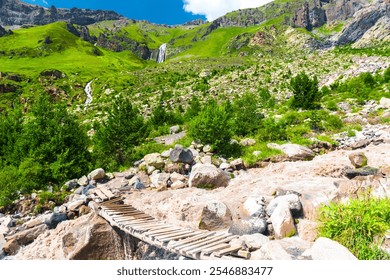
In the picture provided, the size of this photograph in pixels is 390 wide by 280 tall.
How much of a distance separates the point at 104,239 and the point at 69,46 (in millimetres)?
188568

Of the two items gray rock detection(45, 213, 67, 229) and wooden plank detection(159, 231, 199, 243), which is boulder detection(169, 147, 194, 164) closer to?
gray rock detection(45, 213, 67, 229)

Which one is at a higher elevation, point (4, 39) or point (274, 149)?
point (4, 39)

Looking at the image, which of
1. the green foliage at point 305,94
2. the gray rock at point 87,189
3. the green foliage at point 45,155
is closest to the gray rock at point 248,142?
the green foliage at point 305,94

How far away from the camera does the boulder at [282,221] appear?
9.86 meters

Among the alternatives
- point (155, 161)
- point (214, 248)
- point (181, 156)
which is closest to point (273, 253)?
point (214, 248)

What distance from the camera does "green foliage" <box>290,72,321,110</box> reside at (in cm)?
3125

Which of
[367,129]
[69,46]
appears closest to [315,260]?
[367,129]

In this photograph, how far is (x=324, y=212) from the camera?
9703 mm

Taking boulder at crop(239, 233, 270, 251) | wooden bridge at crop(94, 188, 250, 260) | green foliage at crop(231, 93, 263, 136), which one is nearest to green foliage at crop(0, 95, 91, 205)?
wooden bridge at crop(94, 188, 250, 260)

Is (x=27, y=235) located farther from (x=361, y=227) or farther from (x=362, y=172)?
(x=362, y=172)

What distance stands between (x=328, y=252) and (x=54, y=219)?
1214 centimetres

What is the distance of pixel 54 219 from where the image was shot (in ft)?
43.6

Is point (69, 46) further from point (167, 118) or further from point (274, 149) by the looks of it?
point (274, 149)

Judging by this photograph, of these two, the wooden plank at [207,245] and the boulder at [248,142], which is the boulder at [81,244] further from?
the boulder at [248,142]
